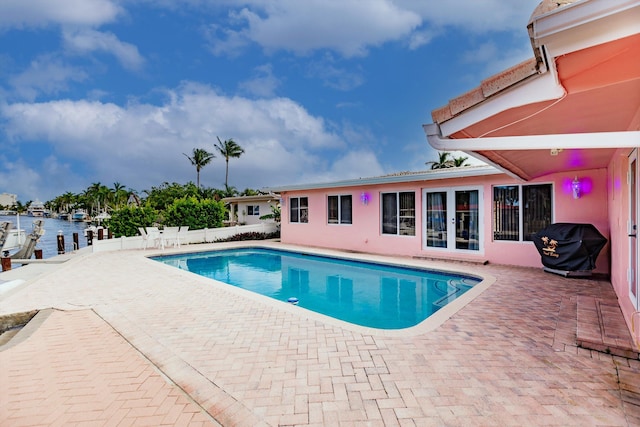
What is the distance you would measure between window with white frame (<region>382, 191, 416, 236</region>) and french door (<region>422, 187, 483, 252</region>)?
50 cm

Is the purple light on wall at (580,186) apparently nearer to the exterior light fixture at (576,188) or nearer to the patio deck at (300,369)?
the exterior light fixture at (576,188)

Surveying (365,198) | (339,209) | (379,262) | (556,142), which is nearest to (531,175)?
(379,262)

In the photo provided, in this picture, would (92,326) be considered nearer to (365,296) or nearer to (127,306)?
(127,306)

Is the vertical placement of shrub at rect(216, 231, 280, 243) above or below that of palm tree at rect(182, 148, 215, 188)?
below

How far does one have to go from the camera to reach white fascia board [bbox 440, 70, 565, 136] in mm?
2324

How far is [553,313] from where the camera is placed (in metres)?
5.09

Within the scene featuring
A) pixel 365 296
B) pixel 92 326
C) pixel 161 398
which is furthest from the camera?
pixel 365 296

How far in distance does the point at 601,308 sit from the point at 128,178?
7363cm

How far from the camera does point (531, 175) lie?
8.13 meters

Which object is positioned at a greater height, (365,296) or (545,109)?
(545,109)

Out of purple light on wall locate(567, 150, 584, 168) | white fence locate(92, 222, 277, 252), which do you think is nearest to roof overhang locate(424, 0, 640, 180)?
purple light on wall locate(567, 150, 584, 168)

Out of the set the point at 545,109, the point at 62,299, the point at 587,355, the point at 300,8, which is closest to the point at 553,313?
the point at 587,355

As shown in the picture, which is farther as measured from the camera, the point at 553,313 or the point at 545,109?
the point at 553,313

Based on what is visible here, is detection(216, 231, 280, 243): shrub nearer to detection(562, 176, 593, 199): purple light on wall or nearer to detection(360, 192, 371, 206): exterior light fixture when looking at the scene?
detection(360, 192, 371, 206): exterior light fixture
